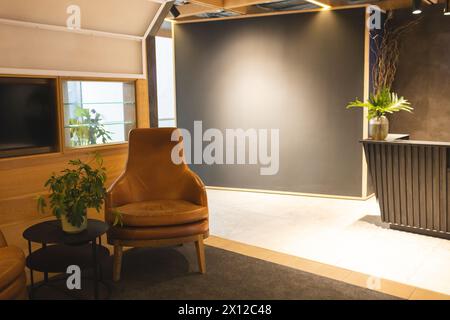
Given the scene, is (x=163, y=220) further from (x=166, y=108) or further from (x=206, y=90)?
(x=166, y=108)

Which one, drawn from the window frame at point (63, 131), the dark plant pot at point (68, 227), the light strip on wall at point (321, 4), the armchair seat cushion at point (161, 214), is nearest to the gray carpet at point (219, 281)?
the armchair seat cushion at point (161, 214)

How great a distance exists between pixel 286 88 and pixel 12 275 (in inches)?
175

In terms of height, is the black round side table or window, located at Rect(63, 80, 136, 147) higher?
window, located at Rect(63, 80, 136, 147)

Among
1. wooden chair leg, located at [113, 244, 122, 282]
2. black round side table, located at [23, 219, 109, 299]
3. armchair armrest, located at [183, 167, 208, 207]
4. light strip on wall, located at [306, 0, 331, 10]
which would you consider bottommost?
wooden chair leg, located at [113, 244, 122, 282]

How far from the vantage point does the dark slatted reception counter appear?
425 cm

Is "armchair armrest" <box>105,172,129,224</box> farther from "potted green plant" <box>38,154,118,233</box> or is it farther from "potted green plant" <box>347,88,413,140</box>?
"potted green plant" <box>347,88,413,140</box>

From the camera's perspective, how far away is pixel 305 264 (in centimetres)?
365

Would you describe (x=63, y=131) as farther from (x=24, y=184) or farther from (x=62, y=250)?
(x=62, y=250)

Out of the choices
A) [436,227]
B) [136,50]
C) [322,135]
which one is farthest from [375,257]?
[136,50]

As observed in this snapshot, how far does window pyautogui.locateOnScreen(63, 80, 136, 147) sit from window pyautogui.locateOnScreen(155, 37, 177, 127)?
3143mm

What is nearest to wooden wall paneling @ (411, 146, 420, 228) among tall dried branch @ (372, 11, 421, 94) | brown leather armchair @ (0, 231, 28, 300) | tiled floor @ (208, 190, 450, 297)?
tiled floor @ (208, 190, 450, 297)

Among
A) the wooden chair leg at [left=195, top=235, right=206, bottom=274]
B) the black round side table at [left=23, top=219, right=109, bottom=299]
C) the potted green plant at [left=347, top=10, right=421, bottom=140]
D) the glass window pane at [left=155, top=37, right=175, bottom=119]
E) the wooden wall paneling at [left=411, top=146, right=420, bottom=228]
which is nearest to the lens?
the black round side table at [left=23, top=219, right=109, bottom=299]

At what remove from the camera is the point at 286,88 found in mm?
6133

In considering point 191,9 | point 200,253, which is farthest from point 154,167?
point 191,9
